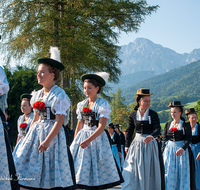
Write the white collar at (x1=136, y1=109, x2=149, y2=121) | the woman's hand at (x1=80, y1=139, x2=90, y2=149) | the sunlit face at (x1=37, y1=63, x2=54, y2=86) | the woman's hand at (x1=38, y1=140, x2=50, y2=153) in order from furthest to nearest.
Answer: the white collar at (x1=136, y1=109, x2=149, y2=121) < the woman's hand at (x1=80, y1=139, x2=90, y2=149) < the sunlit face at (x1=37, y1=63, x2=54, y2=86) < the woman's hand at (x1=38, y1=140, x2=50, y2=153)

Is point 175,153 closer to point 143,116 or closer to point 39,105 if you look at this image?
point 143,116

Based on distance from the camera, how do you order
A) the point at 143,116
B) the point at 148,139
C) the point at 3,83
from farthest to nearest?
the point at 143,116, the point at 148,139, the point at 3,83

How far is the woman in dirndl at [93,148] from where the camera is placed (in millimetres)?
4359

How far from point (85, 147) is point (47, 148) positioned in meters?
0.95

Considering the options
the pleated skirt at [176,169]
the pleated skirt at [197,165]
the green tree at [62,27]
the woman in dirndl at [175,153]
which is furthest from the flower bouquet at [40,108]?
the green tree at [62,27]

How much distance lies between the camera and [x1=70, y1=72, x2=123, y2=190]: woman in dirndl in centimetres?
436

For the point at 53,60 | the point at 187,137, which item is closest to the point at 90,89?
the point at 53,60

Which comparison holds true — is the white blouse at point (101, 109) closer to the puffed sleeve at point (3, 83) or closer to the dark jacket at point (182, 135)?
the puffed sleeve at point (3, 83)

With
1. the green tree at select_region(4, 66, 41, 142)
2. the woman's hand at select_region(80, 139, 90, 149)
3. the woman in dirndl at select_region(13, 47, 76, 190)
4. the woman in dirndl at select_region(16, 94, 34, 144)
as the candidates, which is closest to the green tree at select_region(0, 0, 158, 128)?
the green tree at select_region(4, 66, 41, 142)

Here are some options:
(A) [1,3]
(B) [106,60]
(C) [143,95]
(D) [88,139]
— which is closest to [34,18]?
(A) [1,3]

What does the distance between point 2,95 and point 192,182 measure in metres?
5.16

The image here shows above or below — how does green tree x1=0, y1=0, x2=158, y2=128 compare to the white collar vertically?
above

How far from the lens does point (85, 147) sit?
4.30 meters

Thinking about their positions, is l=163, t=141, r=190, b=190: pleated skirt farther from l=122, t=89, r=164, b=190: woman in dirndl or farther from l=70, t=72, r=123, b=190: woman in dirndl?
l=70, t=72, r=123, b=190: woman in dirndl
